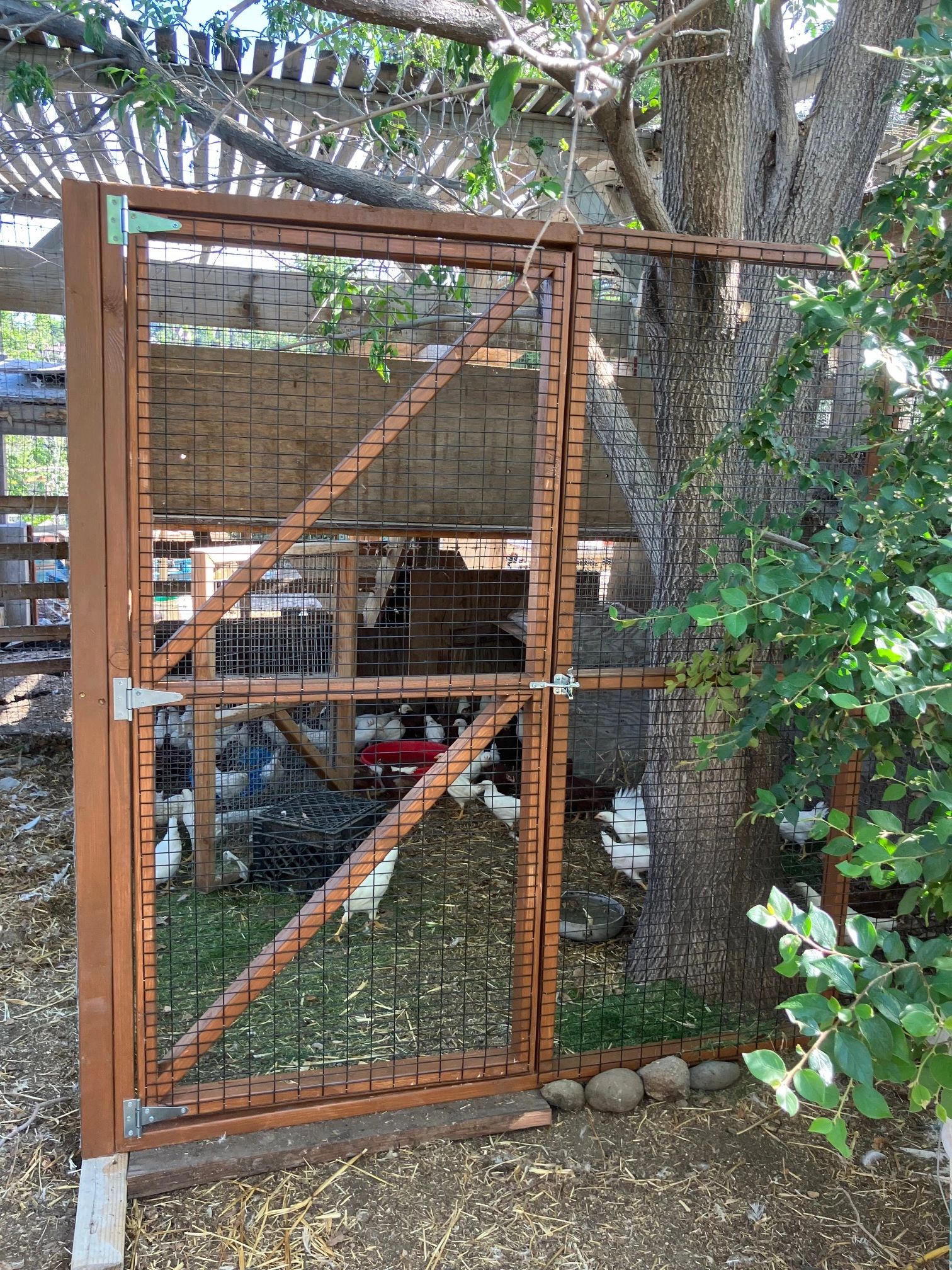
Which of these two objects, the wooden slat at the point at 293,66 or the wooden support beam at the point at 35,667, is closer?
the wooden slat at the point at 293,66

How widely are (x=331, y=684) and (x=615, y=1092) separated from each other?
1.43 meters

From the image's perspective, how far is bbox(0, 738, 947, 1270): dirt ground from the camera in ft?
7.06

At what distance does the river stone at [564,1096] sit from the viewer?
2633mm

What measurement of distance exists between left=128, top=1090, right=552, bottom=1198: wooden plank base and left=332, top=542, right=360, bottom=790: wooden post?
186 cm

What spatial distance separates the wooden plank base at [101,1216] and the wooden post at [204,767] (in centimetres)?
154

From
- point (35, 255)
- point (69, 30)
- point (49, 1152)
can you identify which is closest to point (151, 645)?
point (49, 1152)

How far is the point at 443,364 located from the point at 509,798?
9.27 ft

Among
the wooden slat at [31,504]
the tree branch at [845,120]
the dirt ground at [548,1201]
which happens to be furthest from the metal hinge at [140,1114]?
the wooden slat at [31,504]

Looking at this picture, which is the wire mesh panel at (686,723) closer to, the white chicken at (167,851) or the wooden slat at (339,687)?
the wooden slat at (339,687)

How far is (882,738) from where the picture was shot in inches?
81.9

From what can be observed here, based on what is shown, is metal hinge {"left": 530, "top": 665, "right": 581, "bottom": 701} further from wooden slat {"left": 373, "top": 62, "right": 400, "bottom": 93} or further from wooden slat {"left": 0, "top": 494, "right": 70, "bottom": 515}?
wooden slat {"left": 0, "top": 494, "right": 70, "bottom": 515}

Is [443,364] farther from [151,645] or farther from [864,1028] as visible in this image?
[864,1028]

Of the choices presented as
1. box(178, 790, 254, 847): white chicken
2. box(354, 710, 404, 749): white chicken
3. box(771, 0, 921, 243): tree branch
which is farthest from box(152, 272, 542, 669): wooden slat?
box(354, 710, 404, 749): white chicken

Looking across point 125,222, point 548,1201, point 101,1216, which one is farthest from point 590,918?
point 125,222
